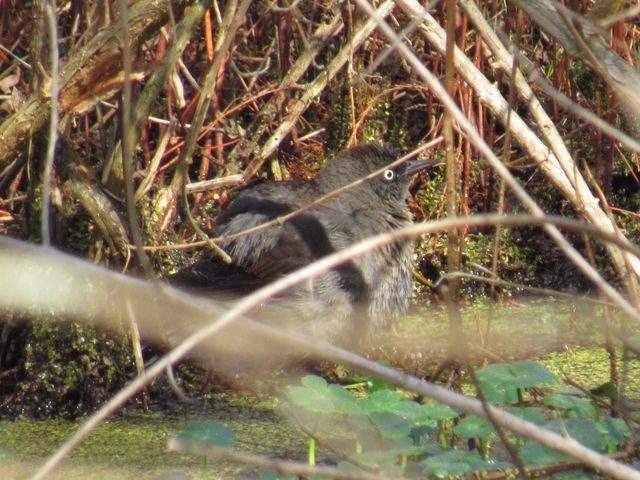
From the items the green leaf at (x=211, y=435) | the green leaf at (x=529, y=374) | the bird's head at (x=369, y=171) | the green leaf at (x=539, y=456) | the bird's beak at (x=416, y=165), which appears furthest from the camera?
the bird's beak at (x=416, y=165)

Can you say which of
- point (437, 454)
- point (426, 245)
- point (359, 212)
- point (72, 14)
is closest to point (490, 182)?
point (426, 245)

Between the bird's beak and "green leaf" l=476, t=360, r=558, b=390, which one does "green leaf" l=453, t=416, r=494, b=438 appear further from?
the bird's beak

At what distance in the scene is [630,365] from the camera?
4016mm

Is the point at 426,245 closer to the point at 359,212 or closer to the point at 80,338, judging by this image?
the point at 359,212

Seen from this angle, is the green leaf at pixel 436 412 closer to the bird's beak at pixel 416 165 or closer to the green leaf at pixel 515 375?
the green leaf at pixel 515 375

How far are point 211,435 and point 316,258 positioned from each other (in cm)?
189

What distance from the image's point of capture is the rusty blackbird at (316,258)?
4.05 metres

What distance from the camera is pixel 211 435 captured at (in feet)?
7.59

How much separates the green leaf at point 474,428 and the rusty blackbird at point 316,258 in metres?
1.67

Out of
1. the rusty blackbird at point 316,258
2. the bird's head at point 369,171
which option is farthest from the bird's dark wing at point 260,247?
the bird's head at point 369,171

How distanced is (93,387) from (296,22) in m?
2.21

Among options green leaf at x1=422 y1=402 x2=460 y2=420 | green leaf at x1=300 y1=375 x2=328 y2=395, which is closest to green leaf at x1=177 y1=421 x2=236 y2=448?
green leaf at x1=300 y1=375 x2=328 y2=395

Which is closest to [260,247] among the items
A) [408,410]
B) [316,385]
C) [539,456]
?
[316,385]

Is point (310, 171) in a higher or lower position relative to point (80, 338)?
higher
